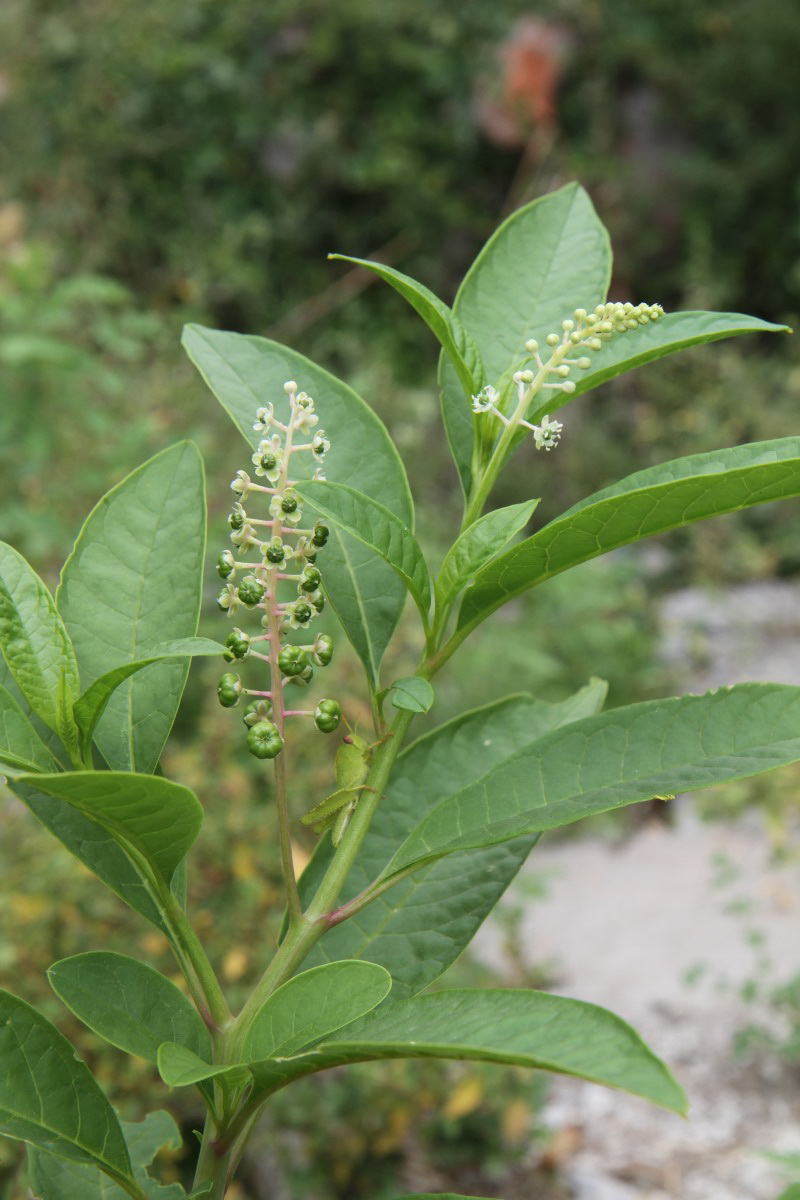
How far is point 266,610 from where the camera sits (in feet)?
2.00

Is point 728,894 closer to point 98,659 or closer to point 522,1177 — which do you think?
point 522,1177

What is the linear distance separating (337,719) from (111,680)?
13 centimetres

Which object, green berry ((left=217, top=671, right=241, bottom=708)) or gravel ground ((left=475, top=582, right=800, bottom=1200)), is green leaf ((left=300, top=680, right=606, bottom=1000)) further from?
gravel ground ((left=475, top=582, right=800, bottom=1200))

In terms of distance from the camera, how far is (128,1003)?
0.61m

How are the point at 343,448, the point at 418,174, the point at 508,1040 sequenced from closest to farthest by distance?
the point at 508,1040, the point at 343,448, the point at 418,174

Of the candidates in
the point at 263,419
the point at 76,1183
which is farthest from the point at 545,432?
the point at 76,1183

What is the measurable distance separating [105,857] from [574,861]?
3.13 metres

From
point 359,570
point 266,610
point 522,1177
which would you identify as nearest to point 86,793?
point 266,610

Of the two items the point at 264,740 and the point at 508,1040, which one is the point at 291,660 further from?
the point at 508,1040

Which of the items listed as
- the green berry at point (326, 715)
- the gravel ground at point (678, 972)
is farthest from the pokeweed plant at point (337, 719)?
the gravel ground at point (678, 972)

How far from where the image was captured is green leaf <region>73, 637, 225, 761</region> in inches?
20.3

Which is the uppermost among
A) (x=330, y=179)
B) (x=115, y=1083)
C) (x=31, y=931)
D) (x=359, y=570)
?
(x=359, y=570)

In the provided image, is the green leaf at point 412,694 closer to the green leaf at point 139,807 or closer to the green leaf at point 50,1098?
the green leaf at point 139,807

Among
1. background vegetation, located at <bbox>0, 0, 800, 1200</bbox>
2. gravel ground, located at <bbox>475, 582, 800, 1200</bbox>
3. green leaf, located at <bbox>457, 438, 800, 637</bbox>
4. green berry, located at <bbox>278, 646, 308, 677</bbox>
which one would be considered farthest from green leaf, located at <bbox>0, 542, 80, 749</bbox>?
background vegetation, located at <bbox>0, 0, 800, 1200</bbox>
